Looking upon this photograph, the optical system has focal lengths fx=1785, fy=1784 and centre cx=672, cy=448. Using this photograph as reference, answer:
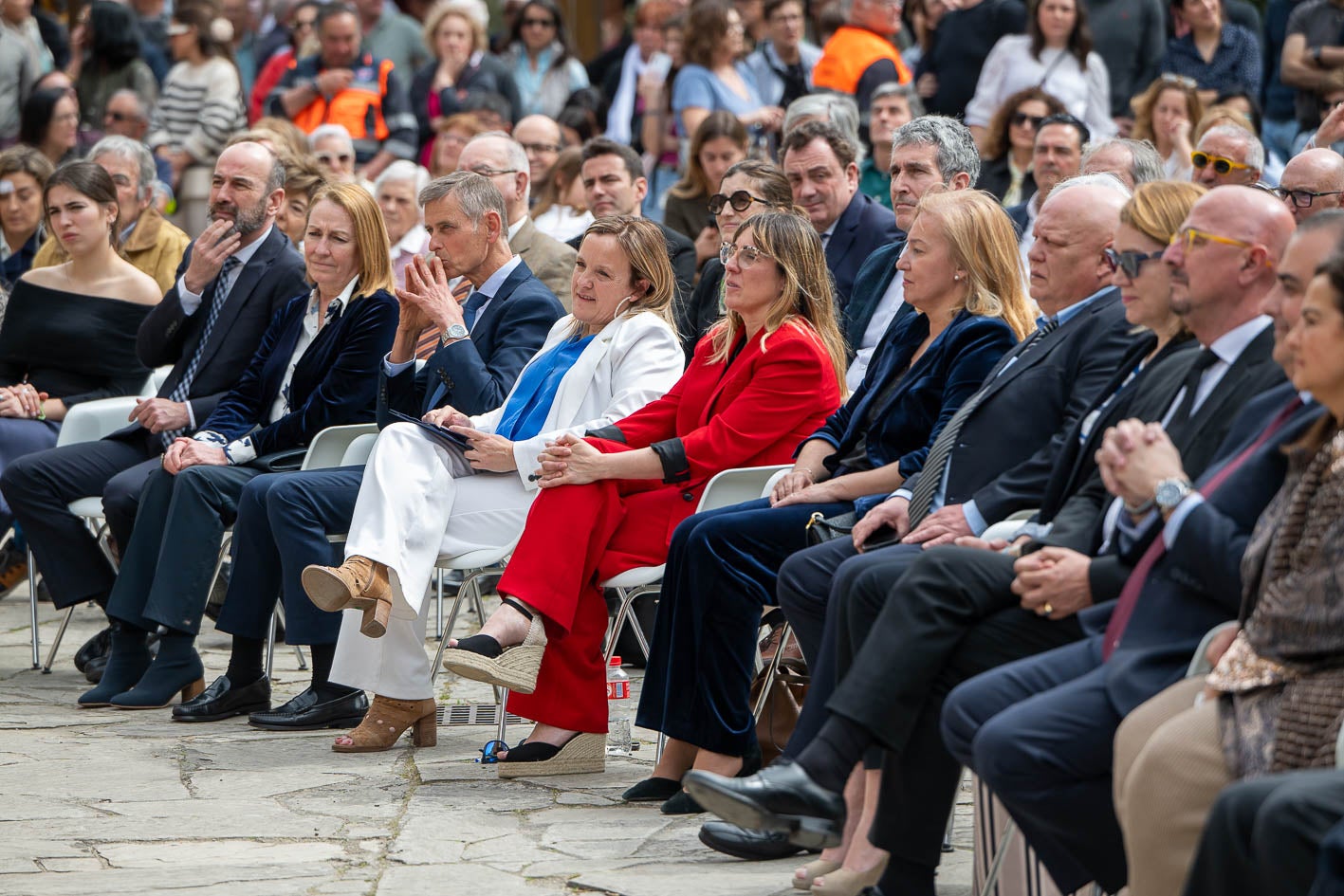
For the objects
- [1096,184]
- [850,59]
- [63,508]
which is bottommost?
[63,508]

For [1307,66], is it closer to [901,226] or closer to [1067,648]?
[901,226]

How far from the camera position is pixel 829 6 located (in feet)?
33.5

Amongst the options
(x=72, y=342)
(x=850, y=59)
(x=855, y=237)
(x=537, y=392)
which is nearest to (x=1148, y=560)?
(x=537, y=392)

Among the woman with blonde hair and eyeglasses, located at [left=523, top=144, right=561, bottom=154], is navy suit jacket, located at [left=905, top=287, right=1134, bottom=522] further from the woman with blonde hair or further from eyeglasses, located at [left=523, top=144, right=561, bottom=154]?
eyeglasses, located at [left=523, top=144, right=561, bottom=154]

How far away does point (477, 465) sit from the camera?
5164mm

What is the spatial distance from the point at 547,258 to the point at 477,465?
71.2 inches

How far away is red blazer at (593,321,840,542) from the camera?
15.7ft

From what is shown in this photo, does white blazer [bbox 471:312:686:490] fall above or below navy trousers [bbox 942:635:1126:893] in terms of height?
above

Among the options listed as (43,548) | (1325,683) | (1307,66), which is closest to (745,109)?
(1307,66)

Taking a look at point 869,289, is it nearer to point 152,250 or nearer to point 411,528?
point 411,528

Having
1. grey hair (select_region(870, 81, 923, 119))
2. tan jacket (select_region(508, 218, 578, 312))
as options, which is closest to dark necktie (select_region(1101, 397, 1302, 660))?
tan jacket (select_region(508, 218, 578, 312))

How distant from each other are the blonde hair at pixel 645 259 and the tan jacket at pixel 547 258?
4.92ft

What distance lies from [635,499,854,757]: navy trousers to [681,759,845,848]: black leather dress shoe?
38.8 inches

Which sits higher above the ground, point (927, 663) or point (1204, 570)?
point (1204, 570)
